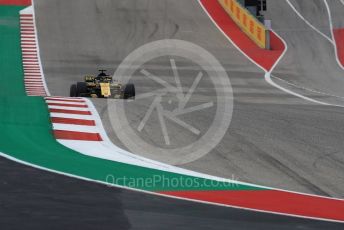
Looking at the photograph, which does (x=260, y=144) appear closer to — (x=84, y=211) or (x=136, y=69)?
(x=84, y=211)

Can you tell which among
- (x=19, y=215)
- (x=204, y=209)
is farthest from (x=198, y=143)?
(x=19, y=215)

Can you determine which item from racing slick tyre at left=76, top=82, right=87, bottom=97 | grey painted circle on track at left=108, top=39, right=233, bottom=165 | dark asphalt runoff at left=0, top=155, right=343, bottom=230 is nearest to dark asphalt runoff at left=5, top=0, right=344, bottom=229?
dark asphalt runoff at left=0, top=155, right=343, bottom=230

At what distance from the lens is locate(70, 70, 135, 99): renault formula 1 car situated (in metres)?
20.8

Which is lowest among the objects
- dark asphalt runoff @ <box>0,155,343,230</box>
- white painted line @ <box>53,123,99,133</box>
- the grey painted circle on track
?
the grey painted circle on track

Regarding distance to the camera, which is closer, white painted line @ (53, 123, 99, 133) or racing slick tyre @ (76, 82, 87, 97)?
white painted line @ (53, 123, 99, 133)

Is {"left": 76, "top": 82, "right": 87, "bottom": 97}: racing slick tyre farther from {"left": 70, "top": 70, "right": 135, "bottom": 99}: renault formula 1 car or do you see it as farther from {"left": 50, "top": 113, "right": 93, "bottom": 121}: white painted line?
{"left": 50, "top": 113, "right": 93, "bottom": 121}: white painted line

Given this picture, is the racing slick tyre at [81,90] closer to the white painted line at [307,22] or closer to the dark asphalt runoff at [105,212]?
the dark asphalt runoff at [105,212]

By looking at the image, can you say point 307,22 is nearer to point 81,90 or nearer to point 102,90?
point 102,90

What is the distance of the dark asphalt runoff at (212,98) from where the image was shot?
31.0ft

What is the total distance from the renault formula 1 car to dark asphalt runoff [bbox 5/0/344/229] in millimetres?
1159

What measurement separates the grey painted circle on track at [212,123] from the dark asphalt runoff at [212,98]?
0.15 m

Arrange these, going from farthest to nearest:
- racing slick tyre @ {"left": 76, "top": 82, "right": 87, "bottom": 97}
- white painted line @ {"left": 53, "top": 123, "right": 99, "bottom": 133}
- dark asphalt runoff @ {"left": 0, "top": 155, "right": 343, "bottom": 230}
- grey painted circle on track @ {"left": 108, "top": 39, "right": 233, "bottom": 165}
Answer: racing slick tyre @ {"left": 76, "top": 82, "right": 87, "bottom": 97}, white painted line @ {"left": 53, "top": 123, "right": 99, "bottom": 133}, grey painted circle on track @ {"left": 108, "top": 39, "right": 233, "bottom": 165}, dark asphalt runoff @ {"left": 0, "top": 155, "right": 343, "bottom": 230}

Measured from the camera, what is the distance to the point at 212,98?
73.8 feet

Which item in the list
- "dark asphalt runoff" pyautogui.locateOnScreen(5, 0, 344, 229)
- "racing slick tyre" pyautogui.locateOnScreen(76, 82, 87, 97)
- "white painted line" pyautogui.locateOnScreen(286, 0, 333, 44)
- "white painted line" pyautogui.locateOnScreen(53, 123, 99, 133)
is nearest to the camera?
"dark asphalt runoff" pyautogui.locateOnScreen(5, 0, 344, 229)
